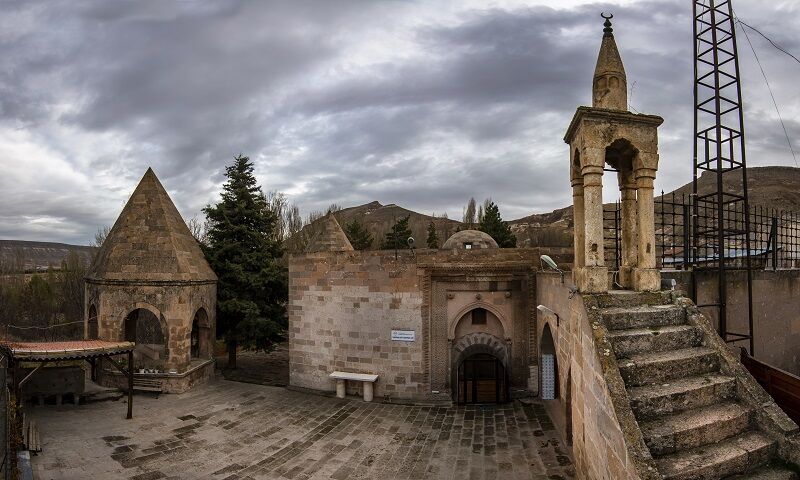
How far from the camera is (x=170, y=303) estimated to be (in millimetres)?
12727

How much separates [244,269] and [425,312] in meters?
7.93

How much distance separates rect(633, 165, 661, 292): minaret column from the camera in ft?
20.9

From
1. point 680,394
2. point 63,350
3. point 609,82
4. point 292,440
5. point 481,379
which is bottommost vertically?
point 292,440

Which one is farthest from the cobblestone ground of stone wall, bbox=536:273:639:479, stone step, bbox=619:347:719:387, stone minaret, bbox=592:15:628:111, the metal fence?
stone minaret, bbox=592:15:628:111

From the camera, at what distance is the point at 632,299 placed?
6.00m

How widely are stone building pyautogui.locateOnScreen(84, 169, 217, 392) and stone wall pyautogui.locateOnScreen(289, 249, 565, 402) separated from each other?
4.49m

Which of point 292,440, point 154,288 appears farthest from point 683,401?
point 154,288

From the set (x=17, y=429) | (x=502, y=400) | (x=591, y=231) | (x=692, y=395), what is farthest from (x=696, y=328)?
(x=17, y=429)

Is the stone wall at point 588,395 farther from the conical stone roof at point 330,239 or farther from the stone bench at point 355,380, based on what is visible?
the conical stone roof at point 330,239

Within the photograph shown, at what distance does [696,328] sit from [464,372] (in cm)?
759

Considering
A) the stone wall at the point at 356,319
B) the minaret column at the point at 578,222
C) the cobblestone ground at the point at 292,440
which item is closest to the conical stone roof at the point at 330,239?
the stone wall at the point at 356,319

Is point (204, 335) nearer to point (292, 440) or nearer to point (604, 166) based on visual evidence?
point (292, 440)

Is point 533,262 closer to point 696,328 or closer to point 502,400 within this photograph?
point 502,400

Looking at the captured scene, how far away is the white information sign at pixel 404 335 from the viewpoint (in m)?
11.9
